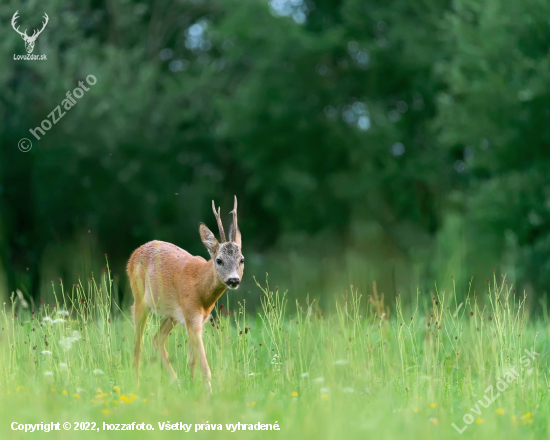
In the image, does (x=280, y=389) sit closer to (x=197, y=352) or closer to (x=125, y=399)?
(x=197, y=352)

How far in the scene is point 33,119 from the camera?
19.3m

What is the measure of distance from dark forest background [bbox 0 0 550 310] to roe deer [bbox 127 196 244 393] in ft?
32.8

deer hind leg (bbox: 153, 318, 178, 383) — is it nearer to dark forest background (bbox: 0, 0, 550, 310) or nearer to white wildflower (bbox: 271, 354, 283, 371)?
white wildflower (bbox: 271, 354, 283, 371)

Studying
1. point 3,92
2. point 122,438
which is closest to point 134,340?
point 122,438

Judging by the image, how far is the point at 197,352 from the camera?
641cm

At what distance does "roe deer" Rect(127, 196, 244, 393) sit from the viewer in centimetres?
636

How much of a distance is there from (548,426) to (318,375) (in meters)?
1.66

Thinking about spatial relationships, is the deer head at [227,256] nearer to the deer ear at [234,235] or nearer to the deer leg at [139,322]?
the deer ear at [234,235]

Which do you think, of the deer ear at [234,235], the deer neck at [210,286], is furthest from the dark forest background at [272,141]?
the deer ear at [234,235]

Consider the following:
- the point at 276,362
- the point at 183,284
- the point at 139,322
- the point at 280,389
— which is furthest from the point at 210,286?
the point at 280,389

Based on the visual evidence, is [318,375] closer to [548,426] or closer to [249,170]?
[548,426]

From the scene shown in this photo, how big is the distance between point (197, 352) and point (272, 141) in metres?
16.4

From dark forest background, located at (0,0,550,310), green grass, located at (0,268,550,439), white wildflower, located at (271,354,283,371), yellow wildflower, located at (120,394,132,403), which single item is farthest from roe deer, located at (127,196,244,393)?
dark forest background, located at (0,0,550,310)

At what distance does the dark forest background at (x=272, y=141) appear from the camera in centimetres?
1881
